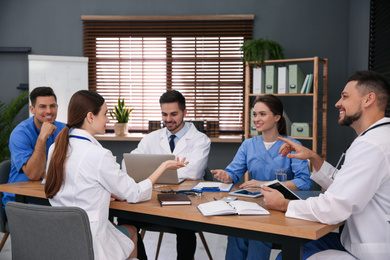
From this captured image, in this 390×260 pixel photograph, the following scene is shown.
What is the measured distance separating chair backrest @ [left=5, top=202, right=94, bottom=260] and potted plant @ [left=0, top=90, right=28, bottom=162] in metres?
3.79

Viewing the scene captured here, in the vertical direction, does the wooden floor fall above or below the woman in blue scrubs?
below

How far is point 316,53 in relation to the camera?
4727 millimetres

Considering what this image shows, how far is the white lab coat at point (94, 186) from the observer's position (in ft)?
5.50

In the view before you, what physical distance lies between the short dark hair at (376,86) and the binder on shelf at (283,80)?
7.71ft

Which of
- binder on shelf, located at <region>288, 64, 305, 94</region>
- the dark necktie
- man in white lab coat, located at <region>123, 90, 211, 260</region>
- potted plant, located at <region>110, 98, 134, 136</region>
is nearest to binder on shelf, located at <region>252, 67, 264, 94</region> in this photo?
binder on shelf, located at <region>288, 64, 305, 94</region>

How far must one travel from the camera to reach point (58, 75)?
4.83 metres

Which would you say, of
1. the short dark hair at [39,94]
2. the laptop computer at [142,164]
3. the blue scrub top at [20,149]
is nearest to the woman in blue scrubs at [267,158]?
the laptop computer at [142,164]

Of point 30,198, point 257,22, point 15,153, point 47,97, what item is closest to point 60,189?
point 30,198

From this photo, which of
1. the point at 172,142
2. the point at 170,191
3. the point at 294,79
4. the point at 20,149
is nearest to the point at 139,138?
the point at 172,142

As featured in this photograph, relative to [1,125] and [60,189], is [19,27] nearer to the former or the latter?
[1,125]

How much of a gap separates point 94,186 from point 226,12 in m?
3.75

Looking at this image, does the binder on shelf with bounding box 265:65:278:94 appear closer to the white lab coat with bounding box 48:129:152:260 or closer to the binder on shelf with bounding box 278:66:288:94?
the binder on shelf with bounding box 278:66:288:94

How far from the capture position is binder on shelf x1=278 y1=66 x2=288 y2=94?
13.4ft

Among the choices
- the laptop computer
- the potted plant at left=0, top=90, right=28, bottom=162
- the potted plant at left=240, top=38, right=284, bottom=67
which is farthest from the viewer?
the potted plant at left=0, top=90, right=28, bottom=162
